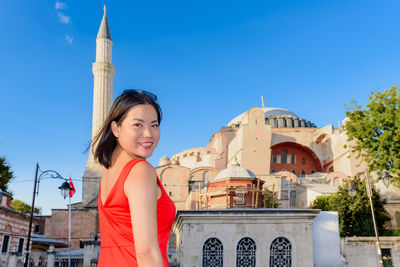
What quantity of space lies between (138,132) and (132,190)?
39cm

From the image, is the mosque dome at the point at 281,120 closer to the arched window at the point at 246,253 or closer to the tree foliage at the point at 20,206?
the tree foliage at the point at 20,206

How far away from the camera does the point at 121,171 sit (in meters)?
1.95

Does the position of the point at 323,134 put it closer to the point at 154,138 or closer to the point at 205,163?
the point at 205,163

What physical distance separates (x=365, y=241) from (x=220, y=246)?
7115 mm

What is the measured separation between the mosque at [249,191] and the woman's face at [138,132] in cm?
1537

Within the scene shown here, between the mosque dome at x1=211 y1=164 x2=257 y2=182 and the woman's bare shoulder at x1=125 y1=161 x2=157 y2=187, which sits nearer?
the woman's bare shoulder at x1=125 y1=161 x2=157 y2=187

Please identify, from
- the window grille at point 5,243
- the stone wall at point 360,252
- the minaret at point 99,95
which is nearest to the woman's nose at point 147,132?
the stone wall at point 360,252

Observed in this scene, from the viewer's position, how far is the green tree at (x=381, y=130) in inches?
826

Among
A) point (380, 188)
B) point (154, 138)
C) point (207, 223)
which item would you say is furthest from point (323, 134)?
point (154, 138)

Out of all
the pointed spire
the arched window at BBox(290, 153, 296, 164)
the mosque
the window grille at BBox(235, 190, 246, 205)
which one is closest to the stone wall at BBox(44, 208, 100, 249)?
the mosque

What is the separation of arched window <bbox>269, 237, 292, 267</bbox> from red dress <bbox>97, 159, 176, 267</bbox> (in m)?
15.7

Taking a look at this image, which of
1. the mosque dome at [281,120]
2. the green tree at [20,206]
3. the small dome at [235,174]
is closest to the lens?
the small dome at [235,174]

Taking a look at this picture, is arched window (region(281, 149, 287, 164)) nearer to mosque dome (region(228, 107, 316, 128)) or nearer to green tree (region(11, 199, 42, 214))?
mosque dome (region(228, 107, 316, 128))

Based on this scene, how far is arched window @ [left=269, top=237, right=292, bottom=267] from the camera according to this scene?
16641 millimetres
